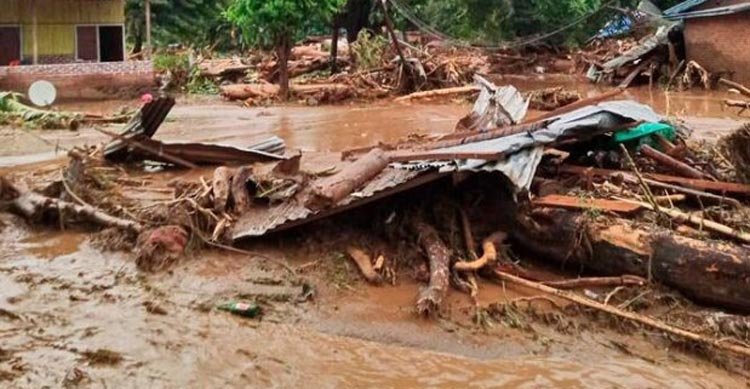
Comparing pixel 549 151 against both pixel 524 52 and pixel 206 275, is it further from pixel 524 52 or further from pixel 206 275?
pixel 524 52

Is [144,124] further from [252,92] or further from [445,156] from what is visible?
[252,92]

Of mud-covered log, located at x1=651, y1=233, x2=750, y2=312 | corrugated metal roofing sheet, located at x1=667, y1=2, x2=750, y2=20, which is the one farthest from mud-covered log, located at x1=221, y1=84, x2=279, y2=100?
mud-covered log, located at x1=651, y1=233, x2=750, y2=312

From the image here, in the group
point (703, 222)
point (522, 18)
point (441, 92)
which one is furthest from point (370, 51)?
point (703, 222)

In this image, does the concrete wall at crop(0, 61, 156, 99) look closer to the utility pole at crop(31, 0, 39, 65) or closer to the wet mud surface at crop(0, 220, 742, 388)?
the utility pole at crop(31, 0, 39, 65)

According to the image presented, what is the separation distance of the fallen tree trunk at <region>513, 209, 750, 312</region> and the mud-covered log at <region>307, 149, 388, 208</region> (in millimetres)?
1422

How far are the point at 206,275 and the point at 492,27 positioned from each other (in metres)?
26.2

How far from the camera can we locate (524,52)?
3094cm

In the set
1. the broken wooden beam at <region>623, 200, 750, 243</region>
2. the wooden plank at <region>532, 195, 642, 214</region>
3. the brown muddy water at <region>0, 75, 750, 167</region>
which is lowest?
the brown muddy water at <region>0, 75, 750, 167</region>

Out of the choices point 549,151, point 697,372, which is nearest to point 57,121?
point 549,151

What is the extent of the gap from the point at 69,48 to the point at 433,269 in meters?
21.3

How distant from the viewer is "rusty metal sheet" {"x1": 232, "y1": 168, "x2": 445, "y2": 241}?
6711mm

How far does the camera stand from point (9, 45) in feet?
76.4

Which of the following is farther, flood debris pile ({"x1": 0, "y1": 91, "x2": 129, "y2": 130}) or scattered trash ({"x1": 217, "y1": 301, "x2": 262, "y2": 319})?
flood debris pile ({"x1": 0, "y1": 91, "x2": 129, "y2": 130})

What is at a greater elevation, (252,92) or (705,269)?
(705,269)
